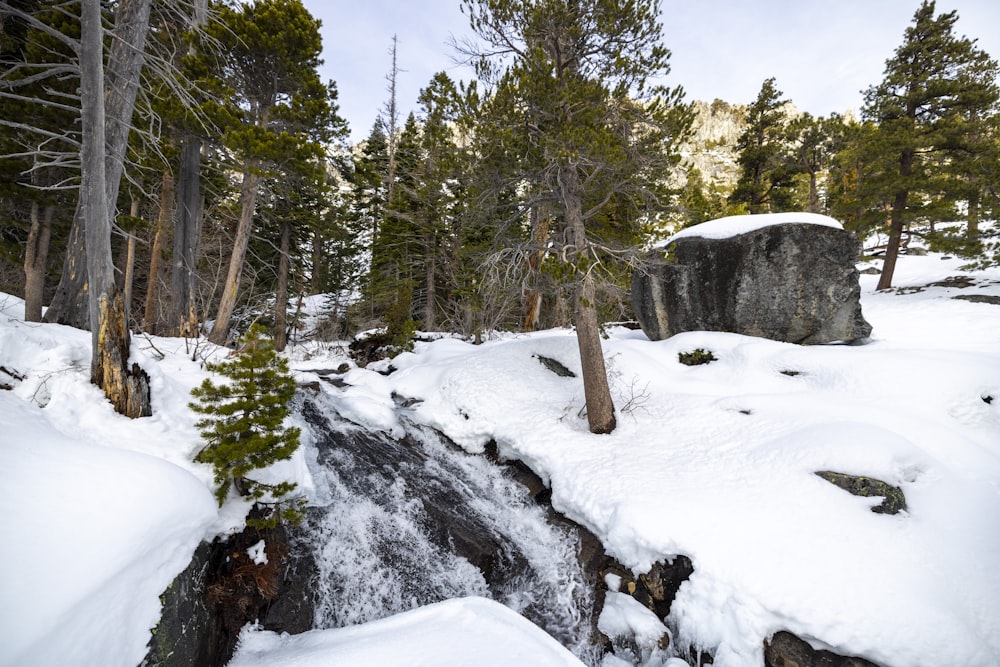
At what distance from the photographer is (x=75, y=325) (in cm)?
680

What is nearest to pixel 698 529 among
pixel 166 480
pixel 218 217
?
pixel 166 480

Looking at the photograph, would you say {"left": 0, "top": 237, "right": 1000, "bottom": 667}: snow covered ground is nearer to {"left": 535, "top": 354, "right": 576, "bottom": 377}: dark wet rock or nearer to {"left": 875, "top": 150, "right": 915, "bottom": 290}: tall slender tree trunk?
{"left": 535, "top": 354, "right": 576, "bottom": 377}: dark wet rock

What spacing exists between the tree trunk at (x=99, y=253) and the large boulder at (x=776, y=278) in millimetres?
9836

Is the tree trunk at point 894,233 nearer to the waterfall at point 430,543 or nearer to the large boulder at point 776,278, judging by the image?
the large boulder at point 776,278

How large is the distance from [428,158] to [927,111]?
63.8ft

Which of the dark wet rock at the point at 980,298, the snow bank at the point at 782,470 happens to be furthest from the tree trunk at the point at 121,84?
the dark wet rock at the point at 980,298

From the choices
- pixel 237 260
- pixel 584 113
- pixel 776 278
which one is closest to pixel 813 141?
pixel 776 278

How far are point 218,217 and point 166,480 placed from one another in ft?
55.0

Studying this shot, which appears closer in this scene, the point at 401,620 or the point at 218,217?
the point at 401,620

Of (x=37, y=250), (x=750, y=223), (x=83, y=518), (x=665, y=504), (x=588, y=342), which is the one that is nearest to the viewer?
(x=83, y=518)

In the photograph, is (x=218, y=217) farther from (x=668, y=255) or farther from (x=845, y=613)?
(x=845, y=613)

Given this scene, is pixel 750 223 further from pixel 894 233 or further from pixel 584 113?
pixel 894 233

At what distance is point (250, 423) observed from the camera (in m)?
4.29

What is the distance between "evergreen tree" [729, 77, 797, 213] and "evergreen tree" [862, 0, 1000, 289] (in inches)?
126
